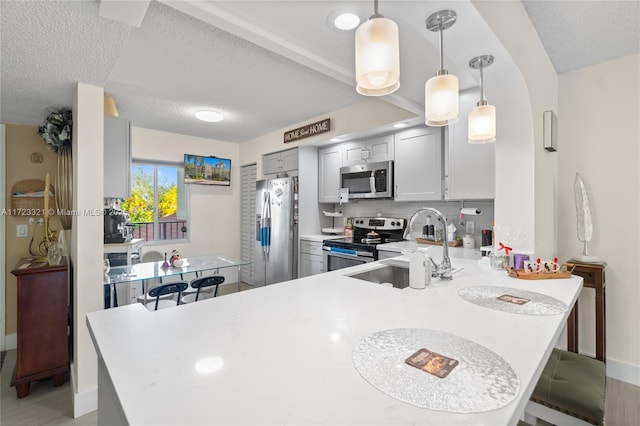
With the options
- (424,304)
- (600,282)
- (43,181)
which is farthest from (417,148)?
(43,181)

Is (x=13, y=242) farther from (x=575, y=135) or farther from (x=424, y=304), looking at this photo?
(x=575, y=135)

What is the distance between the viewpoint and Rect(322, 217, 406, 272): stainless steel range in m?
3.28

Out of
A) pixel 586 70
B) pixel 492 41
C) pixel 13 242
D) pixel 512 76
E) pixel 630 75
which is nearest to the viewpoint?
pixel 492 41

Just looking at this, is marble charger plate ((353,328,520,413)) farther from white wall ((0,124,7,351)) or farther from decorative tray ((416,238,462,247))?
white wall ((0,124,7,351))

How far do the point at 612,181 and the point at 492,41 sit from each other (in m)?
1.82

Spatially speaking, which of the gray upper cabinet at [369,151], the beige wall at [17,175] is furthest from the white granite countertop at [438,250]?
the beige wall at [17,175]

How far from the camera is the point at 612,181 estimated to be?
2.37 metres

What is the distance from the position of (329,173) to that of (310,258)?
46.8 inches

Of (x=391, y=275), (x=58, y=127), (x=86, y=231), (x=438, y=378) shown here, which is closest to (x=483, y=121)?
(x=391, y=275)

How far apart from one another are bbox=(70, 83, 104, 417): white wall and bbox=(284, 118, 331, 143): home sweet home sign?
2244 millimetres

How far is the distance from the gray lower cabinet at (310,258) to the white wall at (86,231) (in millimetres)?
2289

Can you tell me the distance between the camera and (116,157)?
2.38 meters

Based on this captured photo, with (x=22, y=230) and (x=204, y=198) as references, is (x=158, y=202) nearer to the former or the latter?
(x=204, y=198)

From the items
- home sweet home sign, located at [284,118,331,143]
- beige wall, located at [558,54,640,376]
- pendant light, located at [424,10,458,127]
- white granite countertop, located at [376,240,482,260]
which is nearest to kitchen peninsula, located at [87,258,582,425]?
pendant light, located at [424,10,458,127]
